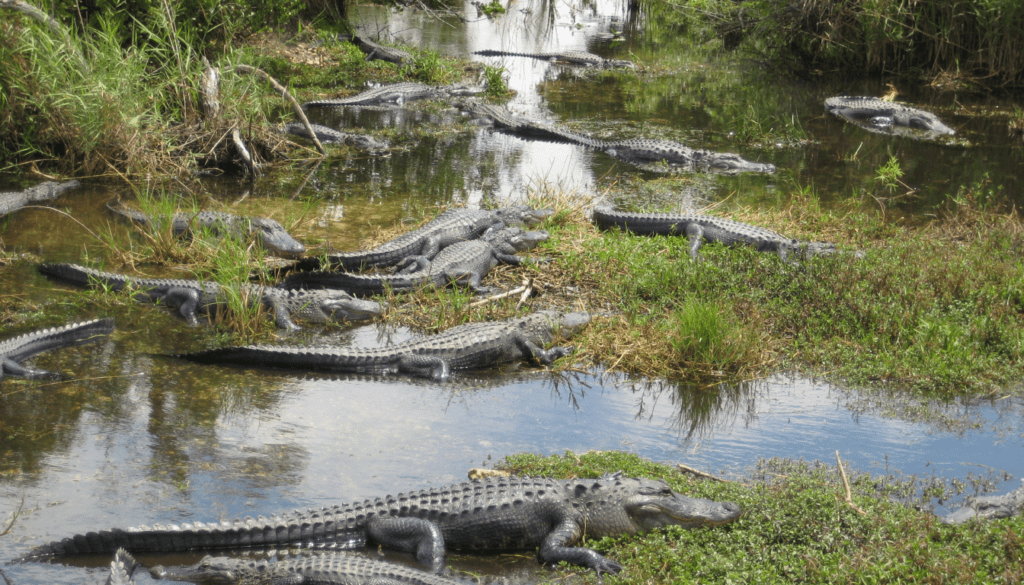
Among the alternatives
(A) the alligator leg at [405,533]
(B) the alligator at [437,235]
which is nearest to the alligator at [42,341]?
(B) the alligator at [437,235]

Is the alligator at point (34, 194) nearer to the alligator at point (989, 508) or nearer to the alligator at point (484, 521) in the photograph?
the alligator at point (484, 521)

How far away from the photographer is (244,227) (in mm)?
7184

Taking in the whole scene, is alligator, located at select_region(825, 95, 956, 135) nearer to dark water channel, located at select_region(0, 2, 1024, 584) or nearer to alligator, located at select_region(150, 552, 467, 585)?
dark water channel, located at select_region(0, 2, 1024, 584)

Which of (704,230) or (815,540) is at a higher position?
(704,230)

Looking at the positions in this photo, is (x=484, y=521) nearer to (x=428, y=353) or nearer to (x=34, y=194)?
(x=428, y=353)

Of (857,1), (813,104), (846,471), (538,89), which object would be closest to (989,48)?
(857,1)

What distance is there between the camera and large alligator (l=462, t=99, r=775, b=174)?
36.3 ft

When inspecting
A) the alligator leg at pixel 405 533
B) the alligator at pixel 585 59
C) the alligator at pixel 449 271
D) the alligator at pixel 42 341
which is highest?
the alligator at pixel 585 59

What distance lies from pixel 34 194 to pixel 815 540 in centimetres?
784

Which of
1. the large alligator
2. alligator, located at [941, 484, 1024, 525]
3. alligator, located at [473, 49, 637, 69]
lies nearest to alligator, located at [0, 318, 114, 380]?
alligator, located at [941, 484, 1024, 525]

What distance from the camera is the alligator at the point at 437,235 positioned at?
23.3ft

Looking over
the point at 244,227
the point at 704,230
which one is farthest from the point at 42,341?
the point at 704,230

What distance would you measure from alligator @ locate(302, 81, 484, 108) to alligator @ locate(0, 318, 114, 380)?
845 cm

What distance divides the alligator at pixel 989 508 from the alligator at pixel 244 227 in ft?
17.2
